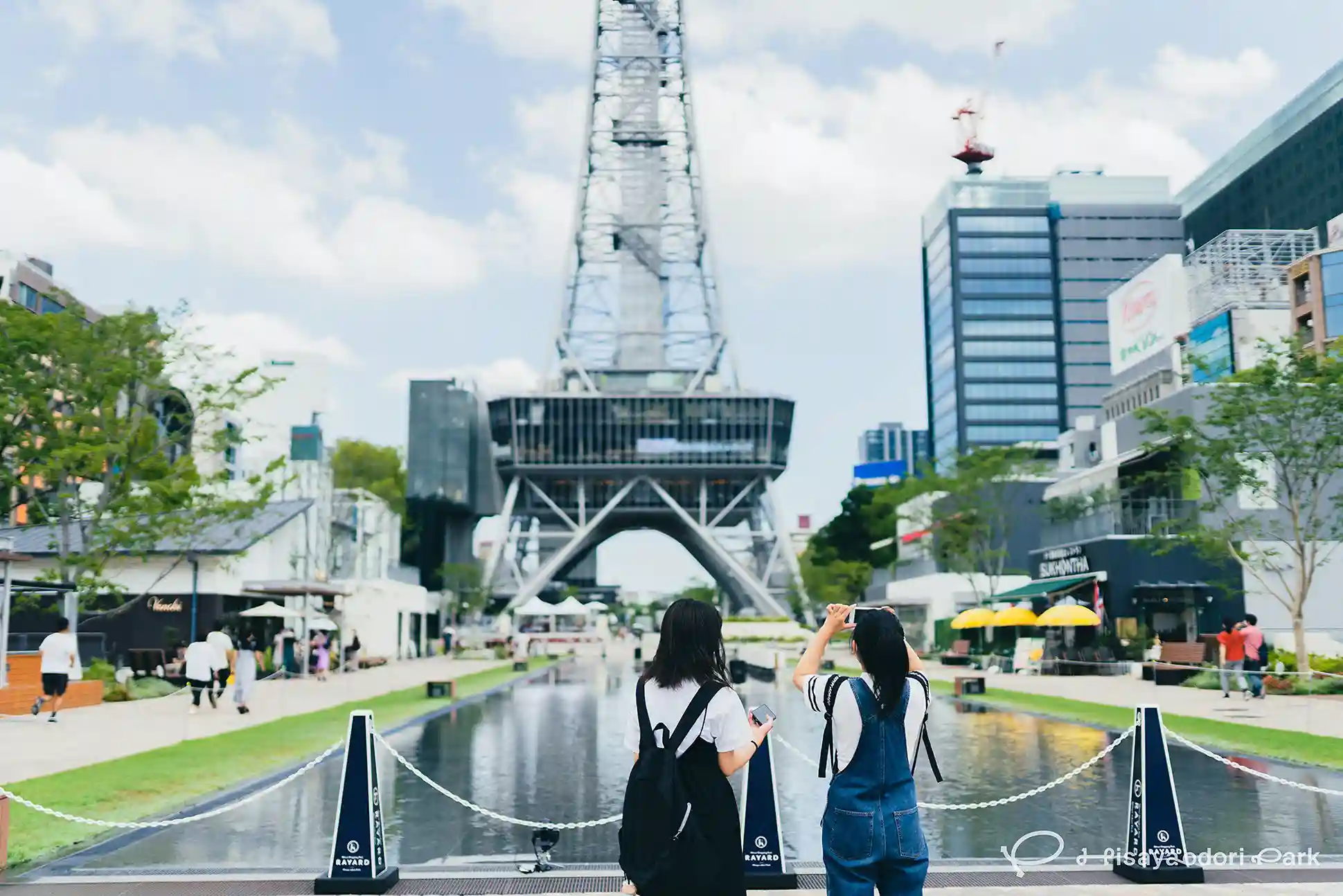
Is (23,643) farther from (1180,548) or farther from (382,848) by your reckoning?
(1180,548)

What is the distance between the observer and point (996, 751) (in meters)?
17.2

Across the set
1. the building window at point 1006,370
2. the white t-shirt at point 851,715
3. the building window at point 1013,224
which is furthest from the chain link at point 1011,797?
the building window at point 1013,224

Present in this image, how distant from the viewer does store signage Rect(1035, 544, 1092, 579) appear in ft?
141

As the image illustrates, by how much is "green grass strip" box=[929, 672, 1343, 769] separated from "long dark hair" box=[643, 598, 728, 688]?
12394 mm

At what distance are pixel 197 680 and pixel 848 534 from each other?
81.7m

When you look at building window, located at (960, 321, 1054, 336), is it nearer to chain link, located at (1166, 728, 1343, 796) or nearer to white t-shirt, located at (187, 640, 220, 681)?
white t-shirt, located at (187, 640, 220, 681)

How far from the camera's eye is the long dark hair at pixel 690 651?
489 centimetres

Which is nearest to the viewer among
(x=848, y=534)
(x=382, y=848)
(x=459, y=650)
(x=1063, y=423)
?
(x=382, y=848)

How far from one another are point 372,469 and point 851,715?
105222 mm

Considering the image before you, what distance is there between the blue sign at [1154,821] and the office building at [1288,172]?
332 feet

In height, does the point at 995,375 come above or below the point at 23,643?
above

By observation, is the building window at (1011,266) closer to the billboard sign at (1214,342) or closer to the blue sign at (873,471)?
the blue sign at (873,471)

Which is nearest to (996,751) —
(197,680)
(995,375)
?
(197,680)

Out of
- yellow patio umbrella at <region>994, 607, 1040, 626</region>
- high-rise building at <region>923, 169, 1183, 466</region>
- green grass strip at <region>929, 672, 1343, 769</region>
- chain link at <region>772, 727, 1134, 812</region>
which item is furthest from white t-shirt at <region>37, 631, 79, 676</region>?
high-rise building at <region>923, 169, 1183, 466</region>
